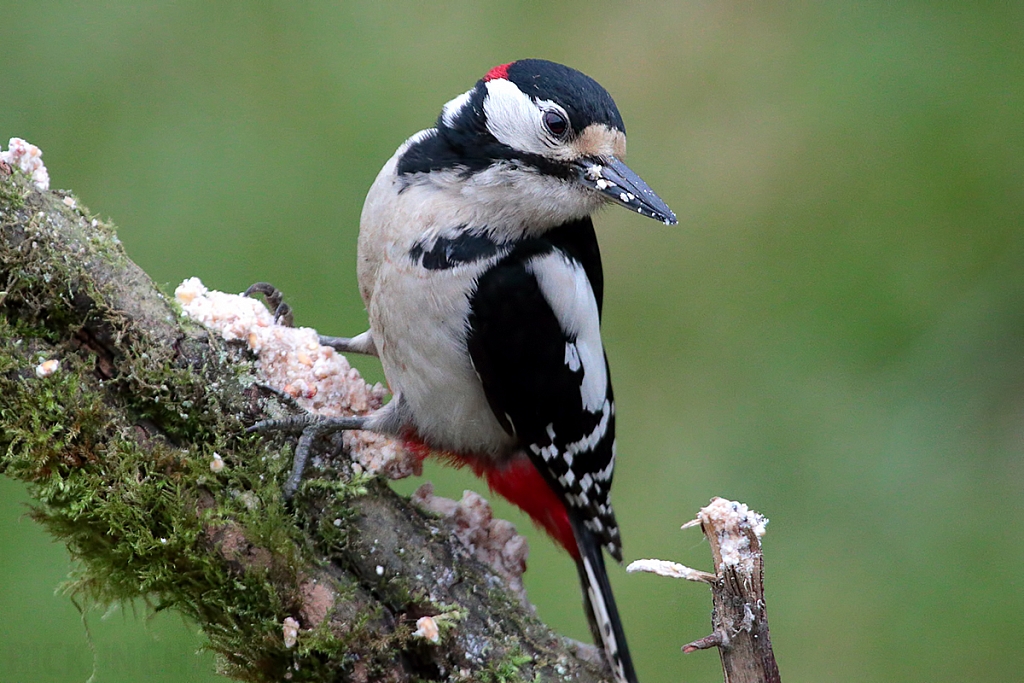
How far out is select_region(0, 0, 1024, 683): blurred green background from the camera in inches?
161

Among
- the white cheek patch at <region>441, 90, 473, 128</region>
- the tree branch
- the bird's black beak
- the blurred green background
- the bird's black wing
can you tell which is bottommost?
the tree branch

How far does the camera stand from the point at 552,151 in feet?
7.60

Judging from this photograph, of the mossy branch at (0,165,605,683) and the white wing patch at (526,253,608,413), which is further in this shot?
the white wing patch at (526,253,608,413)

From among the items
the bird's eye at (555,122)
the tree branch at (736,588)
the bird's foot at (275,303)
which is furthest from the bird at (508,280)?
the tree branch at (736,588)

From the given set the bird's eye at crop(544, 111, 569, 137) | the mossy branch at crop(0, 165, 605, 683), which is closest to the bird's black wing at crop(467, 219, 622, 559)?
the bird's eye at crop(544, 111, 569, 137)

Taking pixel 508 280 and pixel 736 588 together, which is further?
pixel 508 280

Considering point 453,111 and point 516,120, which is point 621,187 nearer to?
point 516,120

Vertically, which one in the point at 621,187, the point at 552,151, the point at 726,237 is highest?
the point at 726,237

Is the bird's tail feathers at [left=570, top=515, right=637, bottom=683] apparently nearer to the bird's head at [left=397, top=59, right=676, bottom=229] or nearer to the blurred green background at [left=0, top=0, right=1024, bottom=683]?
the bird's head at [left=397, top=59, right=676, bottom=229]

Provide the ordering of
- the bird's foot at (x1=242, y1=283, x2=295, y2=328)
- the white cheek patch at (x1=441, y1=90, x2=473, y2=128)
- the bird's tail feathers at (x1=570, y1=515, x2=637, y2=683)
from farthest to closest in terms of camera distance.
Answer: the bird's foot at (x1=242, y1=283, x2=295, y2=328) < the white cheek patch at (x1=441, y1=90, x2=473, y2=128) < the bird's tail feathers at (x1=570, y1=515, x2=637, y2=683)

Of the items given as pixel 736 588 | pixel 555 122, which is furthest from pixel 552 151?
pixel 736 588

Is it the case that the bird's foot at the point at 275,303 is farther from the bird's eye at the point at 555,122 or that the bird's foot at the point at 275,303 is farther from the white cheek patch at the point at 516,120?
the bird's eye at the point at 555,122

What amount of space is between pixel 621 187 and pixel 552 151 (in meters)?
0.18

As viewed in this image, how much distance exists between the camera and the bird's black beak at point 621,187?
7.50 ft
